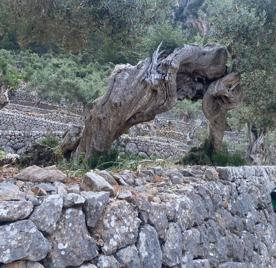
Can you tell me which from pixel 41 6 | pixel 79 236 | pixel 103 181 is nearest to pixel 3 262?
pixel 79 236

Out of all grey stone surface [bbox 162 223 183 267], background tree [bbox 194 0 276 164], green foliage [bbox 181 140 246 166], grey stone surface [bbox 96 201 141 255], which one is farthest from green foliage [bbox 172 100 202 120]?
grey stone surface [bbox 96 201 141 255]

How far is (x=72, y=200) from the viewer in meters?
4.39

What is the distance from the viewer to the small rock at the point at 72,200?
4.34 metres

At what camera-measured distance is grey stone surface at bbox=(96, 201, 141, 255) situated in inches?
186

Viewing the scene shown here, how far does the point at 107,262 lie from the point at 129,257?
37 centimetres

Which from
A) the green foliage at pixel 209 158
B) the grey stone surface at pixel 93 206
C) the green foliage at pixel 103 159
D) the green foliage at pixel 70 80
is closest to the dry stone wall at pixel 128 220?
the grey stone surface at pixel 93 206

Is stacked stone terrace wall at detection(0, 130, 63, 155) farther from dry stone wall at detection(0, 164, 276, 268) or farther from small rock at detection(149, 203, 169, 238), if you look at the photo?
→ small rock at detection(149, 203, 169, 238)

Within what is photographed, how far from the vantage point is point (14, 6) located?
7.96 metres

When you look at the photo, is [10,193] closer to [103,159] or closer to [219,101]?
[103,159]

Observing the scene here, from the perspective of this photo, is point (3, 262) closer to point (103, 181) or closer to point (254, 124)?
point (103, 181)

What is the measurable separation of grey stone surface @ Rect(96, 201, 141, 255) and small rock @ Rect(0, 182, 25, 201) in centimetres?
82

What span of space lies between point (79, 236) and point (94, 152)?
5.06m

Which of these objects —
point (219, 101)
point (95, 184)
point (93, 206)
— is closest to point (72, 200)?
point (93, 206)

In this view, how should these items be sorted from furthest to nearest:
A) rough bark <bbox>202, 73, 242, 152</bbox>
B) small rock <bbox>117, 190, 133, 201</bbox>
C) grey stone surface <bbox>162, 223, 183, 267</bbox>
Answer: rough bark <bbox>202, 73, 242, 152</bbox> → grey stone surface <bbox>162, 223, 183, 267</bbox> → small rock <bbox>117, 190, 133, 201</bbox>
